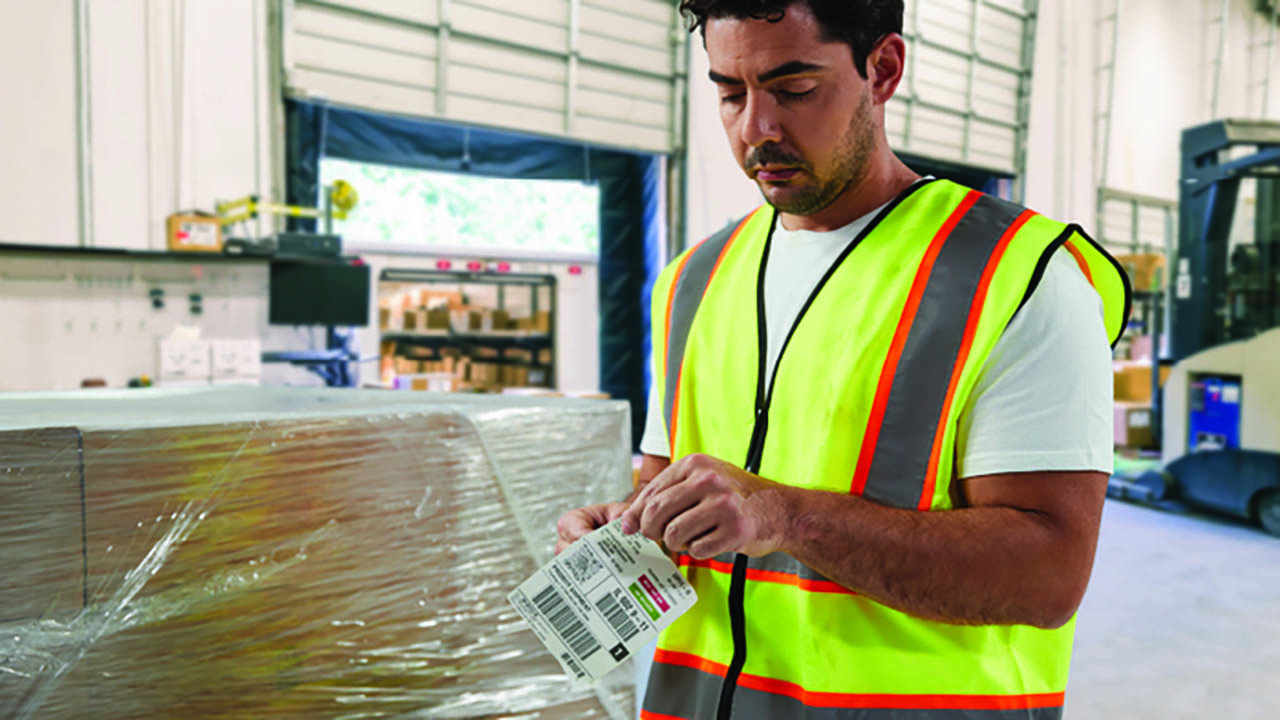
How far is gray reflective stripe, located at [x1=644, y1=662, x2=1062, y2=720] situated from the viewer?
2.78ft

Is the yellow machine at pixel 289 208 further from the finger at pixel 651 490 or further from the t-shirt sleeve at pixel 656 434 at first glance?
the finger at pixel 651 490

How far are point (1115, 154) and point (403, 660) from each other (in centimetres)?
1020

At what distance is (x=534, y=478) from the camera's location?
1.92 meters

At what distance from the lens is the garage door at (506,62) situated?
489cm

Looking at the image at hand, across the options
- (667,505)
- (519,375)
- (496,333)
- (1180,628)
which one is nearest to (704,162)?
(496,333)

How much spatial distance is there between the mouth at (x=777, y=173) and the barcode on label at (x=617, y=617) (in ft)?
1.72

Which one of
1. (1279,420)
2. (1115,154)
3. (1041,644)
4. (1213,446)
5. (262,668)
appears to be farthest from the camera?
(1115,154)

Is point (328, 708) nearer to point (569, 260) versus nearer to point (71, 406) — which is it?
point (71, 406)

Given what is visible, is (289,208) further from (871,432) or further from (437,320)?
(871,432)

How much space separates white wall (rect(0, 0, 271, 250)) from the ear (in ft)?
14.0

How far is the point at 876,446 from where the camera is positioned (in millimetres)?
858

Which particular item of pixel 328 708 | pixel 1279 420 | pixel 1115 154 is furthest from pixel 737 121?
pixel 1115 154

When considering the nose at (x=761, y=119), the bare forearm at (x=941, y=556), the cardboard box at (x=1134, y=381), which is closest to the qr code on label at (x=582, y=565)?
the bare forearm at (x=941, y=556)

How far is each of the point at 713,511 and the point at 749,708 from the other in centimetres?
30
